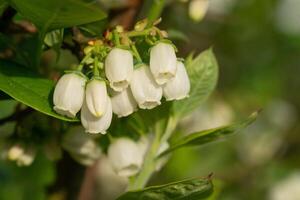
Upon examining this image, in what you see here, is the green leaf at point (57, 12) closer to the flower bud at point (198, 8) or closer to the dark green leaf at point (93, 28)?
the dark green leaf at point (93, 28)

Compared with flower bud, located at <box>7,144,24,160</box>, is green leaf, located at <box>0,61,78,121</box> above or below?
above

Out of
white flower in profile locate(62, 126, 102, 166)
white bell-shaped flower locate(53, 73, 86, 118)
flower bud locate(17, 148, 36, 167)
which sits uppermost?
white bell-shaped flower locate(53, 73, 86, 118)

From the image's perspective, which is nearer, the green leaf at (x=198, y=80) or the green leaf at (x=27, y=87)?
the green leaf at (x=27, y=87)

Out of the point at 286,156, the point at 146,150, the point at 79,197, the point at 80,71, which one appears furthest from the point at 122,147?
the point at 286,156

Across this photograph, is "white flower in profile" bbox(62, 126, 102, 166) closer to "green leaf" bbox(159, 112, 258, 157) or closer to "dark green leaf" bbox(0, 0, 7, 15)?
"green leaf" bbox(159, 112, 258, 157)

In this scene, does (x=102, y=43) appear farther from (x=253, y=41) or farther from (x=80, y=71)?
(x=253, y=41)

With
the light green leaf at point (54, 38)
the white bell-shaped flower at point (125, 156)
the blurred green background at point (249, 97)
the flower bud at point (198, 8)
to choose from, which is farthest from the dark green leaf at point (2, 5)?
the blurred green background at point (249, 97)

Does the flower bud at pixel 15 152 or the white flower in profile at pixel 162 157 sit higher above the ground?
the white flower in profile at pixel 162 157

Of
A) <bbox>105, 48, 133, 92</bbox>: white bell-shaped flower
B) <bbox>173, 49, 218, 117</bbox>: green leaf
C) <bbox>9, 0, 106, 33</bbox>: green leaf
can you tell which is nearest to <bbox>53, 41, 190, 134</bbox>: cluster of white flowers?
<bbox>105, 48, 133, 92</bbox>: white bell-shaped flower
